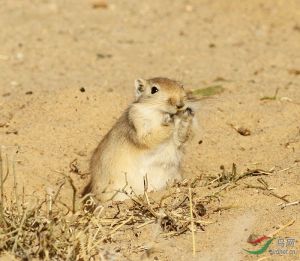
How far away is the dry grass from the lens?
10.9 feet

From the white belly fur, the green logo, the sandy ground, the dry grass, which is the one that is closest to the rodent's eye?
the white belly fur

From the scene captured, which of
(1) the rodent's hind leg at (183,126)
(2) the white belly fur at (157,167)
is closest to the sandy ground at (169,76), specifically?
(1) the rodent's hind leg at (183,126)

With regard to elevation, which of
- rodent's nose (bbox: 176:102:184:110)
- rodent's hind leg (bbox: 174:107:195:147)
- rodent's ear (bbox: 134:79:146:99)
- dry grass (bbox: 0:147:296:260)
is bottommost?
dry grass (bbox: 0:147:296:260)

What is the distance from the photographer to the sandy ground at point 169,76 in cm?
400

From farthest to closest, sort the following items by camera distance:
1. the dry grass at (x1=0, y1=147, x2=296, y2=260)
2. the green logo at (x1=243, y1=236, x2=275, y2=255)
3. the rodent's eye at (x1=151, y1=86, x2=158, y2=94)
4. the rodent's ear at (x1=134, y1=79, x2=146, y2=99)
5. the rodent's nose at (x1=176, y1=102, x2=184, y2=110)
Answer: the rodent's ear at (x1=134, y1=79, x2=146, y2=99) → the rodent's eye at (x1=151, y1=86, x2=158, y2=94) → the rodent's nose at (x1=176, y1=102, x2=184, y2=110) → the green logo at (x1=243, y1=236, x2=275, y2=255) → the dry grass at (x1=0, y1=147, x2=296, y2=260)

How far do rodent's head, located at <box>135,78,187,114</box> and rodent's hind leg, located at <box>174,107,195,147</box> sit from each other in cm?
8

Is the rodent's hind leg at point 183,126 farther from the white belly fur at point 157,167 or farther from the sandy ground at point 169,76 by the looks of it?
the sandy ground at point 169,76

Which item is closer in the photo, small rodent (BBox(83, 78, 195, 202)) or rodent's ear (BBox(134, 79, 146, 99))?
small rodent (BBox(83, 78, 195, 202))

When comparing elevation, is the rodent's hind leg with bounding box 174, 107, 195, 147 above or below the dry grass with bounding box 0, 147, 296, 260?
above

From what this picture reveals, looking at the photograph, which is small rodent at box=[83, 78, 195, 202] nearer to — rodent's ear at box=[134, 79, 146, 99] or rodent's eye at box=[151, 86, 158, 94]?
rodent's eye at box=[151, 86, 158, 94]

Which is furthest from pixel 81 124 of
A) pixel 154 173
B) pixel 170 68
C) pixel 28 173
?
pixel 170 68

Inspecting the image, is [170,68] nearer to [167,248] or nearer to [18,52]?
[18,52]

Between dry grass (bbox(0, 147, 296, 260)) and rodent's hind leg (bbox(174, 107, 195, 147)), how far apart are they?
2.15 feet

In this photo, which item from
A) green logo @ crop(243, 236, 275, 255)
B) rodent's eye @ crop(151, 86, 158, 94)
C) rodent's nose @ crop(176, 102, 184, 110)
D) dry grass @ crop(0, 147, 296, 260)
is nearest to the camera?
dry grass @ crop(0, 147, 296, 260)
